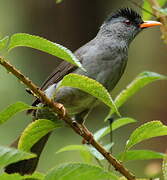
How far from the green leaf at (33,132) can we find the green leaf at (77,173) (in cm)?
54

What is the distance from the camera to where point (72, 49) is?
6297mm

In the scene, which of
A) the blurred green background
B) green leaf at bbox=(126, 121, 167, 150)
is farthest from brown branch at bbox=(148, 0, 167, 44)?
the blurred green background

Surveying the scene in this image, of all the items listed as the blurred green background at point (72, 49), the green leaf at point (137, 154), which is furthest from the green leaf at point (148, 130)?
the blurred green background at point (72, 49)

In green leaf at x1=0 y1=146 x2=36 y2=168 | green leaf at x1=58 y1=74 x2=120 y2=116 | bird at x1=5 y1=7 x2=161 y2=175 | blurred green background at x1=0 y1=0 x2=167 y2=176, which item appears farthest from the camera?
blurred green background at x1=0 y1=0 x2=167 y2=176

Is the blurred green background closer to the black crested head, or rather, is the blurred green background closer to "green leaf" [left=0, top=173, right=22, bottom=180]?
the black crested head

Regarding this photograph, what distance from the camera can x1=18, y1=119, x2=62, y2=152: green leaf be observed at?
205 centimetres

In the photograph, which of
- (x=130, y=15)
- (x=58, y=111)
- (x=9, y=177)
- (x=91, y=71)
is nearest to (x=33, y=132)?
(x=58, y=111)

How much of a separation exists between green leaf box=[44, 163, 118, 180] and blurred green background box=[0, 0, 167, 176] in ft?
13.4

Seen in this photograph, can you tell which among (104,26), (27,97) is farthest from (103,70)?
(27,97)

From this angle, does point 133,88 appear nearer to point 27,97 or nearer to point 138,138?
point 138,138

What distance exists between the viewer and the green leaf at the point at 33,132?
6.73 feet

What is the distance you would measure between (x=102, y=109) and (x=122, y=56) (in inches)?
95.5

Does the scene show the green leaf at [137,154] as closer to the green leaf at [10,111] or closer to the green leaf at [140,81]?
the green leaf at [140,81]

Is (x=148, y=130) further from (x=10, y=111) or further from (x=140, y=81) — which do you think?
(x=10, y=111)
